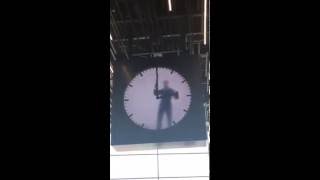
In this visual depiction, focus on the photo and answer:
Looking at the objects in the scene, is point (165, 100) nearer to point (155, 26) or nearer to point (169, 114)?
point (169, 114)

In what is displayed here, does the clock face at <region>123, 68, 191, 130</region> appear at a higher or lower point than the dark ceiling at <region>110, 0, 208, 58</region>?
lower

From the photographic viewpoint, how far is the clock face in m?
2.88

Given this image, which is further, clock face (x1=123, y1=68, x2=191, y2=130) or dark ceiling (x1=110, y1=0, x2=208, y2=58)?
dark ceiling (x1=110, y1=0, x2=208, y2=58)

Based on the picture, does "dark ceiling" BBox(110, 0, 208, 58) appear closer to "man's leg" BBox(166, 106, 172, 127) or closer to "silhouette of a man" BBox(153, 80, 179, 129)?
"silhouette of a man" BBox(153, 80, 179, 129)

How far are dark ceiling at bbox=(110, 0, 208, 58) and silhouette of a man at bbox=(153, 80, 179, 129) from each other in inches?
16.0

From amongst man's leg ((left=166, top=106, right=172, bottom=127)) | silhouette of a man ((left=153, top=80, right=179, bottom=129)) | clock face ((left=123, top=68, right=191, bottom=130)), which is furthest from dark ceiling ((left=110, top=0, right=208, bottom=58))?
man's leg ((left=166, top=106, right=172, bottom=127))

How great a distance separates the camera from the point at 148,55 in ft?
10.6

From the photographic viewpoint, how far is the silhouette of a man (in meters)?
2.87

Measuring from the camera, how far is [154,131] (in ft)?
9.59

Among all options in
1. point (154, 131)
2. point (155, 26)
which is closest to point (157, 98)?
point (154, 131)
